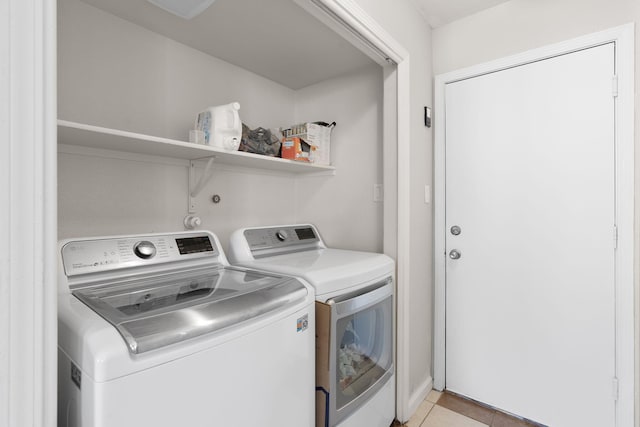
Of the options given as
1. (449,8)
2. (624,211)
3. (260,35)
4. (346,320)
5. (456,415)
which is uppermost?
(449,8)

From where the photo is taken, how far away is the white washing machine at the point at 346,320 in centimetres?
127

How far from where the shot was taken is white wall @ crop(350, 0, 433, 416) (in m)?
1.87

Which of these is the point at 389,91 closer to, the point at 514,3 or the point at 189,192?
the point at 514,3

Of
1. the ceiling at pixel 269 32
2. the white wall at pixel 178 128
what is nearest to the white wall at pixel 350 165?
the white wall at pixel 178 128

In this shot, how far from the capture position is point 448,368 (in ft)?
6.86

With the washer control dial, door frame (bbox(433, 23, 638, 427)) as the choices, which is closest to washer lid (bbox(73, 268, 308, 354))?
the washer control dial

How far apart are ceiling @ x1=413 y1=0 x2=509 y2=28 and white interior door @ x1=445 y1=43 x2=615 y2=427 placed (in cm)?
43

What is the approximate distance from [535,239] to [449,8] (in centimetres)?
148

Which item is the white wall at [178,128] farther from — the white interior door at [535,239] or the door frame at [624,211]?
the door frame at [624,211]

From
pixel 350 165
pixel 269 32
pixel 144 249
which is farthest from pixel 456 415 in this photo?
pixel 269 32

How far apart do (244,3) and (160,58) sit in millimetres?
562

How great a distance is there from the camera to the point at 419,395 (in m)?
1.96

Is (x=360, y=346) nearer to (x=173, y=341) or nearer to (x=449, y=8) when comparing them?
(x=173, y=341)
